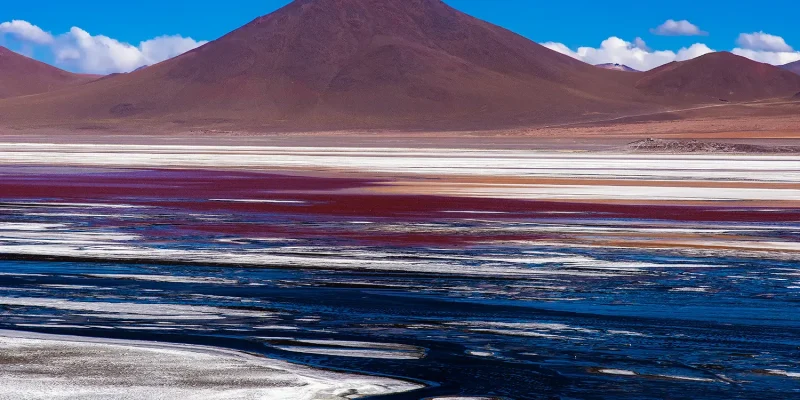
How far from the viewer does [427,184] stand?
30.2m

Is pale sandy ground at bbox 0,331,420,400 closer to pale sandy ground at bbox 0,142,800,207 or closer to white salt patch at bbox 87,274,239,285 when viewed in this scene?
white salt patch at bbox 87,274,239,285

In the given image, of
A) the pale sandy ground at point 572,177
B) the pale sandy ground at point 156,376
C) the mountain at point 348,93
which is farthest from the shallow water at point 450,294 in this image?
the mountain at point 348,93

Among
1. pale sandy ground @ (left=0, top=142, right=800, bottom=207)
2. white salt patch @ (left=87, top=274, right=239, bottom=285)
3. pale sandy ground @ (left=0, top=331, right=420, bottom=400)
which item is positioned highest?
pale sandy ground @ (left=0, top=142, right=800, bottom=207)

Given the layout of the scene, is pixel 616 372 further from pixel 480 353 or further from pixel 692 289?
pixel 692 289

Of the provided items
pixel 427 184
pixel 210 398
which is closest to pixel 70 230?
pixel 210 398

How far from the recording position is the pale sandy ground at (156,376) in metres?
6.89

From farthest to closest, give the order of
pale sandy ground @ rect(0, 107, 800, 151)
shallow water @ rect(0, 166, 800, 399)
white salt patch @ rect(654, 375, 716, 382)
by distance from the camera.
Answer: pale sandy ground @ rect(0, 107, 800, 151), shallow water @ rect(0, 166, 800, 399), white salt patch @ rect(654, 375, 716, 382)

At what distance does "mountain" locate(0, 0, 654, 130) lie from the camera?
15388cm

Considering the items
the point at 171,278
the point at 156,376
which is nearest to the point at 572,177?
the point at 171,278

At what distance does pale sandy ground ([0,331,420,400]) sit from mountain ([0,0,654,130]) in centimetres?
13123

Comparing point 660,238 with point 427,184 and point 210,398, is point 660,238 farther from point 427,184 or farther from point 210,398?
point 427,184

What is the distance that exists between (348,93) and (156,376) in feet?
537

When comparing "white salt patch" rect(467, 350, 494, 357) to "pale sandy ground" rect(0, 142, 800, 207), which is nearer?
"white salt patch" rect(467, 350, 494, 357)

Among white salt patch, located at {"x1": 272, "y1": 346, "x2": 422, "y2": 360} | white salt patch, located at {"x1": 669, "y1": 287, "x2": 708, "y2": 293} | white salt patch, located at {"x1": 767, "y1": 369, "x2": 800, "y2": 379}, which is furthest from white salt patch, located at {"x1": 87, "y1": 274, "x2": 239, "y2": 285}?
white salt patch, located at {"x1": 767, "y1": 369, "x2": 800, "y2": 379}
